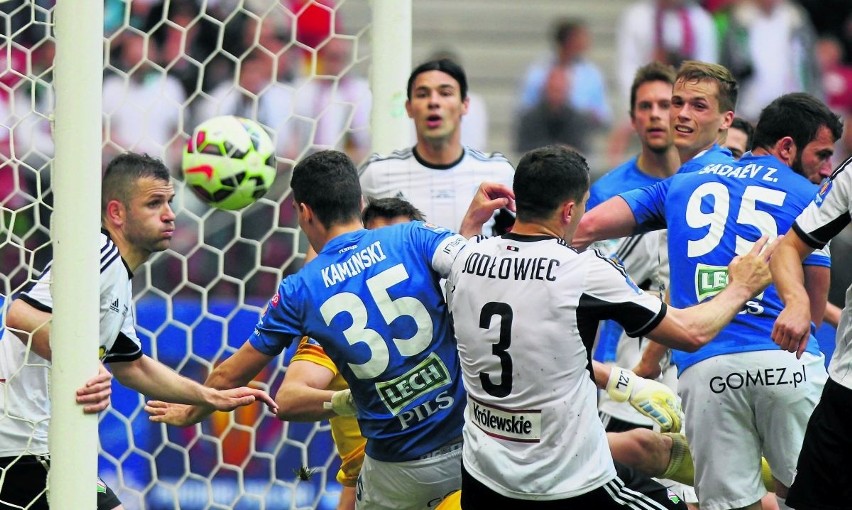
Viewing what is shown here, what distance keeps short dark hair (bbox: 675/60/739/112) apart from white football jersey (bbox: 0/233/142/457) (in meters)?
2.70

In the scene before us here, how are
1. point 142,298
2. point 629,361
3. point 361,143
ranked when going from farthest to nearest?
point 361,143 < point 142,298 < point 629,361

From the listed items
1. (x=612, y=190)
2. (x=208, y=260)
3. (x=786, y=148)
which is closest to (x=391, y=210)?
(x=786, y=148)

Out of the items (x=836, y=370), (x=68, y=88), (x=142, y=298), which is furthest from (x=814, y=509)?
(x=142, y=298)

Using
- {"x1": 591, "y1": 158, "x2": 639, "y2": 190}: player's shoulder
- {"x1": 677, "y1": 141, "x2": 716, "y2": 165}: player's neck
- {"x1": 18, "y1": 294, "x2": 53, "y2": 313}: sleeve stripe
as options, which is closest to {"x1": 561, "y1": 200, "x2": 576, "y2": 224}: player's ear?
{"x1": 677, "y1": 141, "x2": 716, "y2": 165}: player's neck

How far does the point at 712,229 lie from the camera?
5.81m

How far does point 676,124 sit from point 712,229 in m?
0.68

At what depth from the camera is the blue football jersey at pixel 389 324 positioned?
205 inches

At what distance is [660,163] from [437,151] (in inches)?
51.0

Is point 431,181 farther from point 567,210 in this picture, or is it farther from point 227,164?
point 567,210

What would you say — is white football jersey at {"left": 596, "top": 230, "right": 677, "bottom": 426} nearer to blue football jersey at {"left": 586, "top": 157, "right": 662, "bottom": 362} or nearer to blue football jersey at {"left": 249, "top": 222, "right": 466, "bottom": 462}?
blue football jersey at {"left": 586, "top": 157, "right": 662, "bottom": 362}

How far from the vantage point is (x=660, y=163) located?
756 cm

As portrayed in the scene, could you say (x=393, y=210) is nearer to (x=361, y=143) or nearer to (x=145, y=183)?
(x=145, y=183)

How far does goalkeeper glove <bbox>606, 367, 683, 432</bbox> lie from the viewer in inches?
218

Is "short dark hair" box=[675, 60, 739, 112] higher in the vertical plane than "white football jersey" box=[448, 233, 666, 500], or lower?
higher
